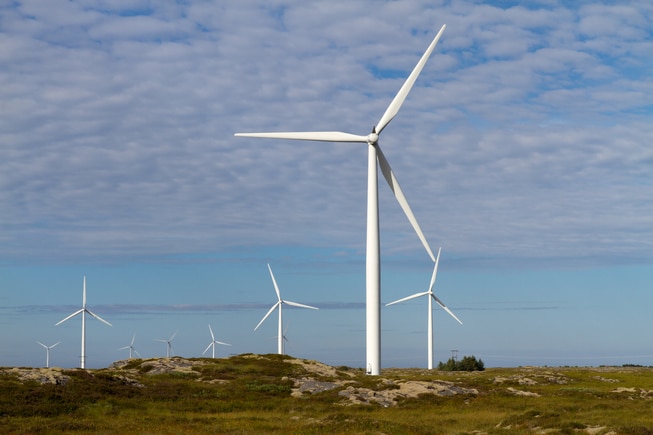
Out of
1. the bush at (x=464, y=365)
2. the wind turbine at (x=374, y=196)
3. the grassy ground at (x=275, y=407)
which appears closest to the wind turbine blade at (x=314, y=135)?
the wind turbine at (x=374, y=196)

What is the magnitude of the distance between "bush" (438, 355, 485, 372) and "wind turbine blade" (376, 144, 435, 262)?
53696 mm

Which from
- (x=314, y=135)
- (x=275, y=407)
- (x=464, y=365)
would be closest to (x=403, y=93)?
(x=314, y=135)

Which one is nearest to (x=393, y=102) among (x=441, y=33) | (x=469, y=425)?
(x=441, y=33)

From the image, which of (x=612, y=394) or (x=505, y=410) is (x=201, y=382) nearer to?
(x=505, y=410)

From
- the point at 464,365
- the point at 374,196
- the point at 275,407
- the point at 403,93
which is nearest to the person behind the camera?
the point at 275,407

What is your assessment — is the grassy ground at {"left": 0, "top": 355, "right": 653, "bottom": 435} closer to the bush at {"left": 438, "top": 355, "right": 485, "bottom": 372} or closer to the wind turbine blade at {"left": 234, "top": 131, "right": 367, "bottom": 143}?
the wind turbine blade at {"left": 234, "top": 131, "right": 367, "bottom": 143}

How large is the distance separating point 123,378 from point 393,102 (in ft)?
134

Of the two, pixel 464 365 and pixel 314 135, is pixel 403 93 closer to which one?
pixel 314 135

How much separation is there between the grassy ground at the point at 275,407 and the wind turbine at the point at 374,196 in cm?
570

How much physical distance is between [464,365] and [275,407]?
264ft

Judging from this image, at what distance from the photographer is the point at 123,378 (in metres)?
64.2

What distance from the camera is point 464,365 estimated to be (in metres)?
132

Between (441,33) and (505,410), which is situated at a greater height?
(441,33)

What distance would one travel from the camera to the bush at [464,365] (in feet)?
431
